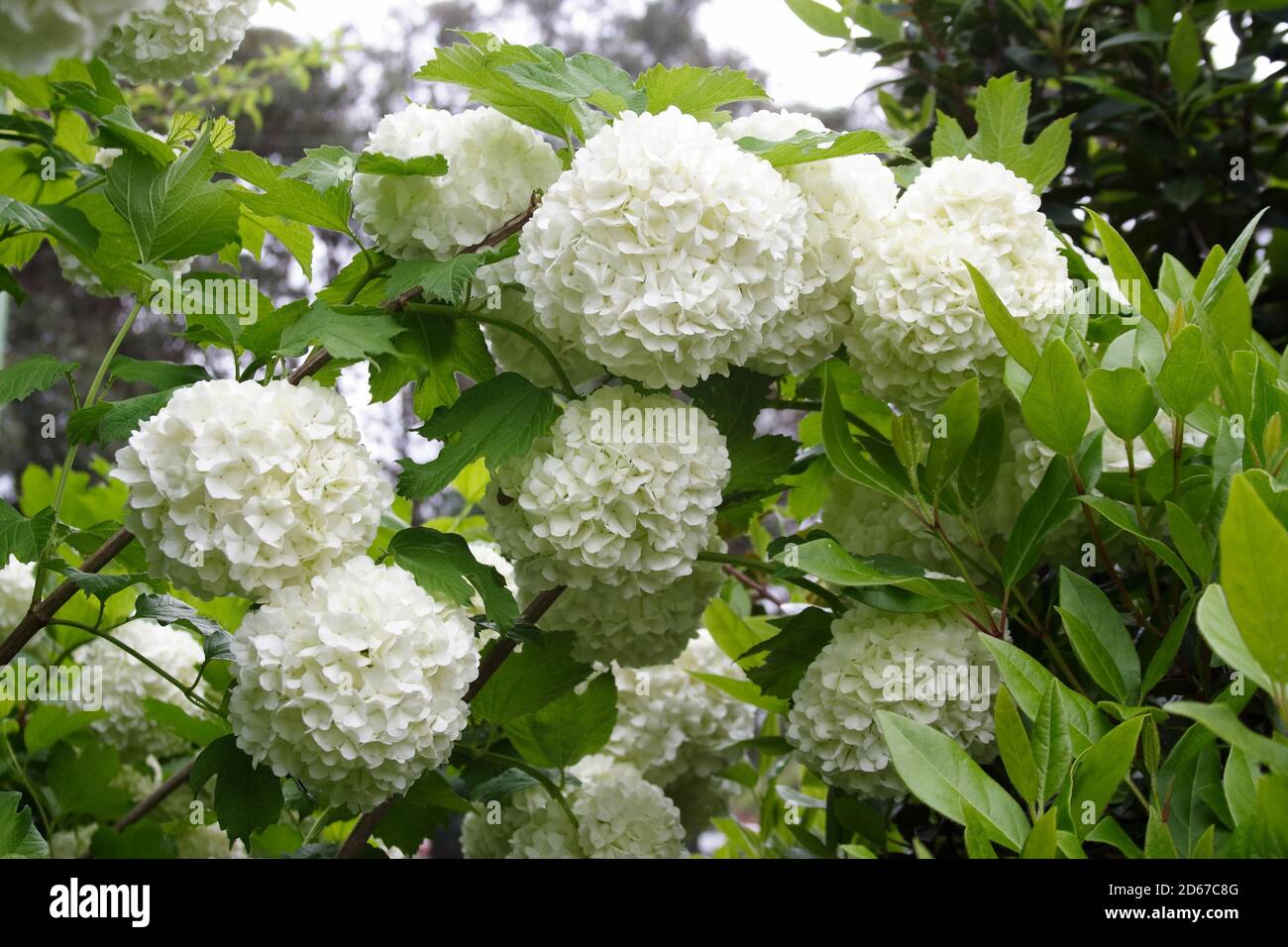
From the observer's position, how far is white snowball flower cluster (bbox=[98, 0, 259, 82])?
43.8 inches

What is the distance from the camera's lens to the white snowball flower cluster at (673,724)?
131 centimetres

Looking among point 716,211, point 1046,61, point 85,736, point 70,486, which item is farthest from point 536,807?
point 1046,61

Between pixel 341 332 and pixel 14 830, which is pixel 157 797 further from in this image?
pixel 341 332

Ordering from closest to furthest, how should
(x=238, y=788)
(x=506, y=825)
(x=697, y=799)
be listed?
(x=238, y=788) < (x=506, y=825) < (x=697, y=799)

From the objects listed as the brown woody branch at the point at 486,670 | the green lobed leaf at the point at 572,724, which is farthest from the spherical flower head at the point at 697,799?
the brown woody branch at the point at 486,670

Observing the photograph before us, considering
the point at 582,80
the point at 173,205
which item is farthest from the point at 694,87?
the point at 173,205

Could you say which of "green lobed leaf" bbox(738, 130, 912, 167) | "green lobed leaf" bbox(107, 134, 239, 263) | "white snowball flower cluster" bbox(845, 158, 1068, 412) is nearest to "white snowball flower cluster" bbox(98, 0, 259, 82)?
"green lobed leaf" bbox(107, 134, 239, 263)

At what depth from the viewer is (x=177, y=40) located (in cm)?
113

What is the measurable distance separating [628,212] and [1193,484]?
0.42m

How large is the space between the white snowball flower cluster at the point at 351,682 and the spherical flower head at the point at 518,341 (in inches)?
8.5

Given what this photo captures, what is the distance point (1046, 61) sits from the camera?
58.1 inches

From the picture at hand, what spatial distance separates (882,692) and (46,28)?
26.7 inches

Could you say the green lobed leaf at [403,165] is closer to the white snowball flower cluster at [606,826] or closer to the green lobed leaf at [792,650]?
the green lobed leaf at [792,650]

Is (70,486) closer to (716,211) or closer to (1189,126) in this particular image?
(716,211)
